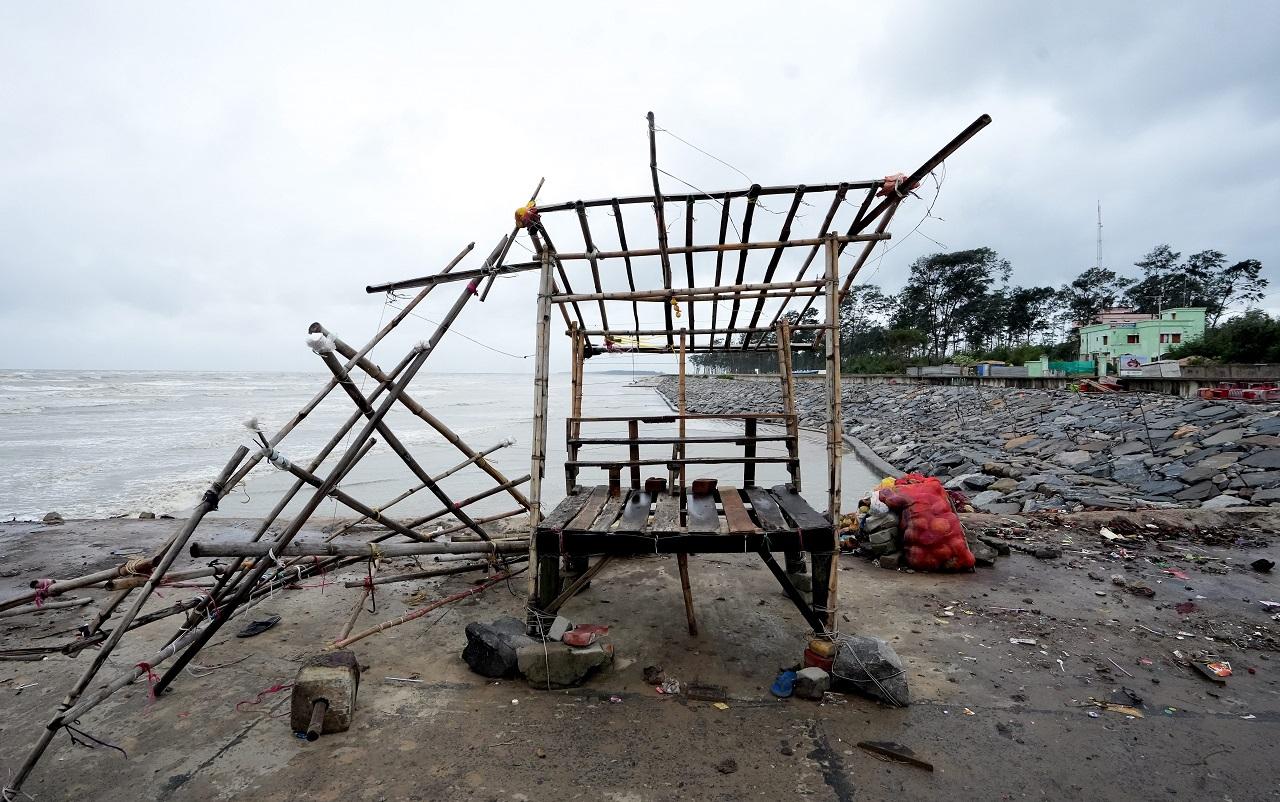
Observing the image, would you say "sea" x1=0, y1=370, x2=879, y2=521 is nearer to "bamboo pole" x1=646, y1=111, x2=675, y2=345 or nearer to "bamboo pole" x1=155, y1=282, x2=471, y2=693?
"bamboo pole" x1=155, y1=282, x2=471, y2=693

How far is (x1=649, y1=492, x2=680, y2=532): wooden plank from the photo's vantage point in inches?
145

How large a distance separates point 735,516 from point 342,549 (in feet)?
8.76

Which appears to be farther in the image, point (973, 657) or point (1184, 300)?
point (1184, 300)

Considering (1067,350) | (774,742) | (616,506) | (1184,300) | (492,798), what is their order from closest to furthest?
(492,798) → (774,742) → (616,506) → (1067,350) → (1184,300)

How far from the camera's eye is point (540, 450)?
4.12 meters

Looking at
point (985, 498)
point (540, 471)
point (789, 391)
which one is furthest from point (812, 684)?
point (985, 498)

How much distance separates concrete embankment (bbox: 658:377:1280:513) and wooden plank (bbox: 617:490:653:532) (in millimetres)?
6635

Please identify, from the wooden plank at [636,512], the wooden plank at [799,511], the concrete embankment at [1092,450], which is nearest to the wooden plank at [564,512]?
the wooden plank at [636,512]

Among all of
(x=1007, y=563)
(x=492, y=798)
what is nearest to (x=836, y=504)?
(x=492, y=798)

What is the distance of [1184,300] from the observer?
Answer: 181ft

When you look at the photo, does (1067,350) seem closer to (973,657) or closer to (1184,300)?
(1184,300)

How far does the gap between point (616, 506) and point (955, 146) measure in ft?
10.6

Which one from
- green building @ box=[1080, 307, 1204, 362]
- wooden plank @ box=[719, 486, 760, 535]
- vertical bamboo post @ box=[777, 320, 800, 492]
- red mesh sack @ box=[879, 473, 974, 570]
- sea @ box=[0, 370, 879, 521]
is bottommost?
sea @ box=[0, 370, 879, 521]

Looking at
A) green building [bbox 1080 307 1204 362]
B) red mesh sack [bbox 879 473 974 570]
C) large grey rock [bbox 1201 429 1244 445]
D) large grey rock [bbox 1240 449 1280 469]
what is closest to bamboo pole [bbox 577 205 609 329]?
red mesh sack [bbox 879 473 974 570]
